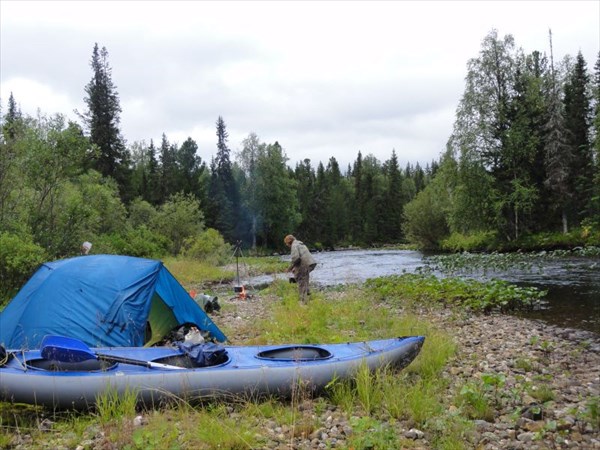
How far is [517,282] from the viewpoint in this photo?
1520 cm

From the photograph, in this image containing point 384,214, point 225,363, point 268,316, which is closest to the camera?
point 225,363

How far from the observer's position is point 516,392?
5289 millimetres

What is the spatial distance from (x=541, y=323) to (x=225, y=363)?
23.5 feet

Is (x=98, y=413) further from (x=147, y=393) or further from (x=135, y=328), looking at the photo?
(x=135, y=328)

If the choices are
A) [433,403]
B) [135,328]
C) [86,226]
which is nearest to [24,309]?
[135,328]

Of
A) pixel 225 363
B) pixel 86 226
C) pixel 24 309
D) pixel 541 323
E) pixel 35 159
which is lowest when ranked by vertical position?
pixel 541 323

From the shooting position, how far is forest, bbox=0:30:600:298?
1402 cm

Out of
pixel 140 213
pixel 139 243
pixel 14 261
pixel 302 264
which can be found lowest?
pixel 302 264

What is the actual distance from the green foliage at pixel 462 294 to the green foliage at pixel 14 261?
368 inches

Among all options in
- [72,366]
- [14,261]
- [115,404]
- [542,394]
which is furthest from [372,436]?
[14,261]

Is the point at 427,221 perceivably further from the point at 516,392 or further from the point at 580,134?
the point at 516,392

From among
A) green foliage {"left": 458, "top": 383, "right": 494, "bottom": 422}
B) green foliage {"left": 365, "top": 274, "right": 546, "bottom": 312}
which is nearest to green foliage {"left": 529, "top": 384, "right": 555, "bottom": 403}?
green foliage {"left": 458, "top": 383, "right": 494, "bottom": 422}

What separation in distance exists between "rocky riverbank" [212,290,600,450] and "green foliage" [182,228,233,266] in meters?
20.3

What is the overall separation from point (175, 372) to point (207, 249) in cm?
2479
